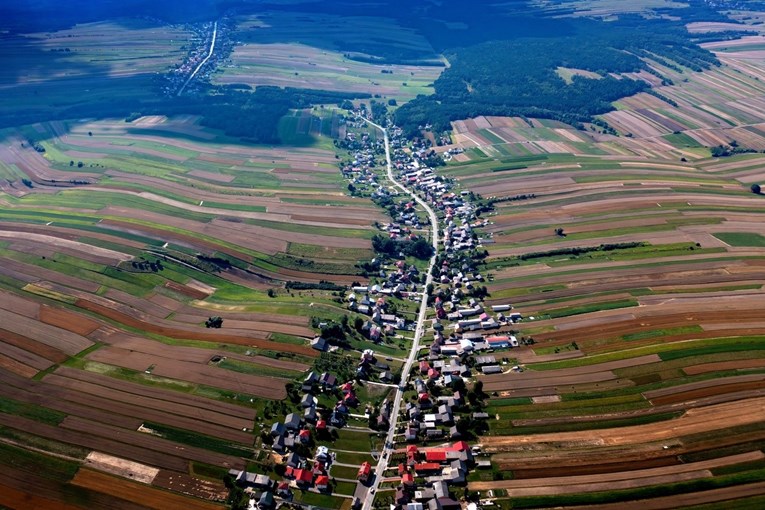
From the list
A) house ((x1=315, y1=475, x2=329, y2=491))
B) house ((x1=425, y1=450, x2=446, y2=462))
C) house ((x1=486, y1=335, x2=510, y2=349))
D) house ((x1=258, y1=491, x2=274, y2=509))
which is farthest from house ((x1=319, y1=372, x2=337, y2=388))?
house ((x1=486, y1=335, x2=510, y2=349))

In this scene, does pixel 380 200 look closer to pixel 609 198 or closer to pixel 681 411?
pixel 609 198

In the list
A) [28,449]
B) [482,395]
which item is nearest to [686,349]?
[482,395]

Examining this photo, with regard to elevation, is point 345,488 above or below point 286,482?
below

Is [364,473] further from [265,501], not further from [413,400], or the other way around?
[413,400]

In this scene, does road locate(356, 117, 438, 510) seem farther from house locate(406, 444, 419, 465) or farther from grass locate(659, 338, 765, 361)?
grass locate(659, 338, 765, 361)

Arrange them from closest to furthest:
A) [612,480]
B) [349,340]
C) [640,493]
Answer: [640,493], [612,480], [349,340]

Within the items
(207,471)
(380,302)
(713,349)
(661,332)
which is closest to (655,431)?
(713,349)

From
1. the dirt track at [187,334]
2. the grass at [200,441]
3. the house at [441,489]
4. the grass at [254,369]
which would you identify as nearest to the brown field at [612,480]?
the house at [441,489]
